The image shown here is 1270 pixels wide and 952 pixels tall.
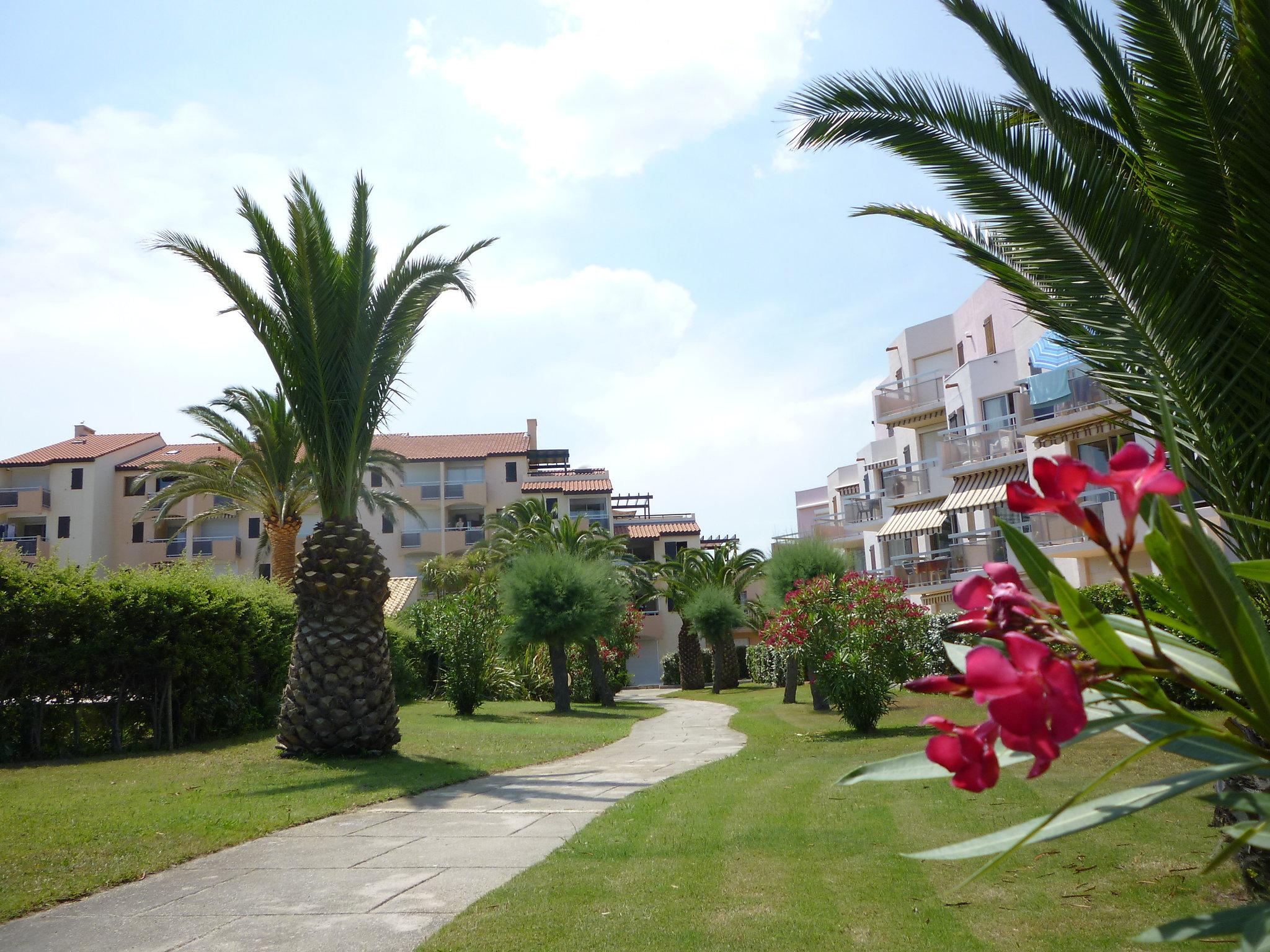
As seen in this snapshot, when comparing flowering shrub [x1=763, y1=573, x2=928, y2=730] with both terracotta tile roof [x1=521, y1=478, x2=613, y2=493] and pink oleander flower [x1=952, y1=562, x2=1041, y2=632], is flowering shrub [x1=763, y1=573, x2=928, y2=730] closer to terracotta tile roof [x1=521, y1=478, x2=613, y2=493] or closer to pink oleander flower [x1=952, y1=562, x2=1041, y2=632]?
pink oleander flower [x1=952, y1=562, x2=1041, y2=632]

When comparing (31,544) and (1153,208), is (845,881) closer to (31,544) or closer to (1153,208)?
(1153,208)

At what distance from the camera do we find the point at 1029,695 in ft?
3.67

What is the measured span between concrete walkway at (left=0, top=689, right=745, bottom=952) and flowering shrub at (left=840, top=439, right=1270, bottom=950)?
4352mm

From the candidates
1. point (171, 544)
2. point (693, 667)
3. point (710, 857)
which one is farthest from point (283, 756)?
point (171, 544)

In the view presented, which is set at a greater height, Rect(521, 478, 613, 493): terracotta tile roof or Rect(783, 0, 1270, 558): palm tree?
Rect(521, 478, 613, 493): terracotta tile roof

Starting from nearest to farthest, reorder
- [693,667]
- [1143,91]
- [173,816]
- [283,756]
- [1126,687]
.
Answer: [1126,687]
[1143,91]
[173,816]
[283,756]
[693,667]

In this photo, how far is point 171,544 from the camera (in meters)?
52.7

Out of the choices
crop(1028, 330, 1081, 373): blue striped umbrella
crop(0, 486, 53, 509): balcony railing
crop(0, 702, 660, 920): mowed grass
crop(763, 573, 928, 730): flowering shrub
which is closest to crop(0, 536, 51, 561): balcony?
crop(0, 486, 53, 509): balcony railing

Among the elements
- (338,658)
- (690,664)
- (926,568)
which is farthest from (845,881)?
(690,664)

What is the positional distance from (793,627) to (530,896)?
12103 millimetres

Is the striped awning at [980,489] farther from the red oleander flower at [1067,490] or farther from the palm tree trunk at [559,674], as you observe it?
the red oleander flower at [1067,490]

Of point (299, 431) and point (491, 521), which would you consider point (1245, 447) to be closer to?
point (299, 431)

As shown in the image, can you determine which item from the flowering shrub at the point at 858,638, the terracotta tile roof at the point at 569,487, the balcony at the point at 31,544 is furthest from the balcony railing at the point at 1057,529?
the balcony at the point at 31,544

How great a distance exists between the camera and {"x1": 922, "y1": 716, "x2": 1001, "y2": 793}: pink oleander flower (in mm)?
1251
